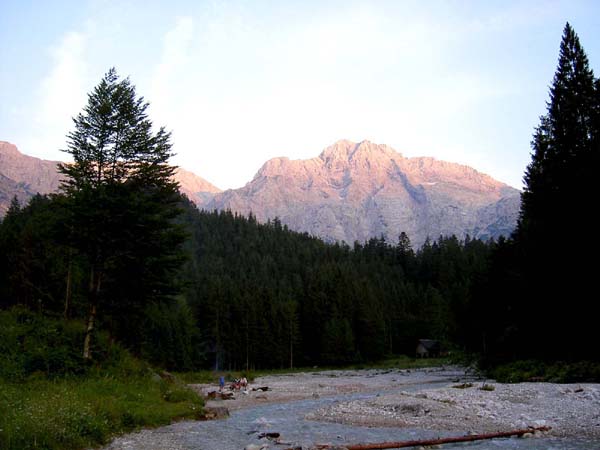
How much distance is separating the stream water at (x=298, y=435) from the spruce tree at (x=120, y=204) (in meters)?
9.70

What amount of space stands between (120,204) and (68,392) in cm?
1151

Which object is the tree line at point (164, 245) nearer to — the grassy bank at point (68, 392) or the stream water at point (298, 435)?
the grassy bank at point (68, 392)

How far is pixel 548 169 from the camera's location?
4294 centimetres

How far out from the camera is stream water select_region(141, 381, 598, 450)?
17109 mm

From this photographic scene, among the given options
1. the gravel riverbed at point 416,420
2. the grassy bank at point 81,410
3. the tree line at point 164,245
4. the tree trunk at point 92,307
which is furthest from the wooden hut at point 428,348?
the tree trunk at point 92,307

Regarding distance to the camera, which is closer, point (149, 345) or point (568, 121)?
point (568, 121)

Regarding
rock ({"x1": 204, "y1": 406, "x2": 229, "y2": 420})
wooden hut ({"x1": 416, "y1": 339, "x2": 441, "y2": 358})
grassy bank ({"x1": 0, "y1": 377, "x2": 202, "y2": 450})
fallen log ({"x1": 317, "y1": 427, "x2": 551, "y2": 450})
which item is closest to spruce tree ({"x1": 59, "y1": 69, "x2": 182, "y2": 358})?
grassy bank ({"x1": 0, "y1": 377, "x2": 202, "y2": 450})

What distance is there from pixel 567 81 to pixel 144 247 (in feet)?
132

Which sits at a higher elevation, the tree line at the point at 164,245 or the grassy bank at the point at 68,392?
the tree line at the point at 164,245

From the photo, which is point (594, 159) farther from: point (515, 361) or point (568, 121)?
point (515, 361)

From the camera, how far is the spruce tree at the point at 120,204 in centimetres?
2856

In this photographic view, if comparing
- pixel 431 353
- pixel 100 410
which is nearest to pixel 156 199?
pixel 100 410

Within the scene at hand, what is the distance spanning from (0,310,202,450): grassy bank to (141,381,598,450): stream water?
2259mm

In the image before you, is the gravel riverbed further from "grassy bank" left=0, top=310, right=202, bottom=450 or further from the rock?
"grassy bank" left=0, top=310, right=202, bottom=450
